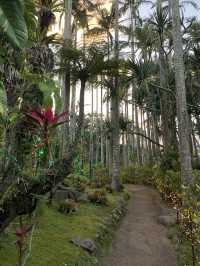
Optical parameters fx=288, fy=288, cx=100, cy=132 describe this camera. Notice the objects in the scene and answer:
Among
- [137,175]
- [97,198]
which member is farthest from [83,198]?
[137,175]

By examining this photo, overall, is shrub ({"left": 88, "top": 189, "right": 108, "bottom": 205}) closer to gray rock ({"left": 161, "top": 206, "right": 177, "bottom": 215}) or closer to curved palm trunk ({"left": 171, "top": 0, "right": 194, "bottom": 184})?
gray rock ({"left": 161, "top": 206, "right": 177, "bottom": 215})

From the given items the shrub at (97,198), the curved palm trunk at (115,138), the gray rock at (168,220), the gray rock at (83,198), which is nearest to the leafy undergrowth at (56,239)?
the gray rock at (83,198)

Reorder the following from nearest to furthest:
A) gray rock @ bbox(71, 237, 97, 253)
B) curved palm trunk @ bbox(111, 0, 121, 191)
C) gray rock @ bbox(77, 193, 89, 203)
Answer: gray rock @ bbox(71, 237, 97, 253) → gray rock @ bbox(77, 193, 89, 203) → curved palm trunk @ bbox(111, 0, 121, 191)

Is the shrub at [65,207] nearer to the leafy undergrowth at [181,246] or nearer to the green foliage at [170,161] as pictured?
the leafy undergrowth at [181,246]

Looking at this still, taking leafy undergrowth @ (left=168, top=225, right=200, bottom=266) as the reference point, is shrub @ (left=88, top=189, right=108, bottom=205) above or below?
above

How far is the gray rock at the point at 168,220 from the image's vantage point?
24.2 feet

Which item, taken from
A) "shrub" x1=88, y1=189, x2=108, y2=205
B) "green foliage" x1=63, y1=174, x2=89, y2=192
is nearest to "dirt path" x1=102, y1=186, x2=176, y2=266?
"shrub" x1=88, y1=189, x2=108, y2=205

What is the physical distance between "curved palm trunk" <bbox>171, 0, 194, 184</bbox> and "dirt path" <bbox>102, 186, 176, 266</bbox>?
5.08ft

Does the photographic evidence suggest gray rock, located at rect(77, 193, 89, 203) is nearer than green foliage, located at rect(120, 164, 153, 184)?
Yes

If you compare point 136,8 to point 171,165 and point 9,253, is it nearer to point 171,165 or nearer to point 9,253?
point 171,165

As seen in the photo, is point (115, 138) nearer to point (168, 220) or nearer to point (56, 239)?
point (168, 220)

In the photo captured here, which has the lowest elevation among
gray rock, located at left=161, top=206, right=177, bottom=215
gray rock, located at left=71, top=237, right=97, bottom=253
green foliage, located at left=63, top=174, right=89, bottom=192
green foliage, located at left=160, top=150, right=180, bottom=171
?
gray rock, located at left=71, top=237, right=97, bottom=253

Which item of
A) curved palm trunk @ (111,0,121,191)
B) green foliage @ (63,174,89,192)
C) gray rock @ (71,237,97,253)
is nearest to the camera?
gray rock @ (71,237,97,253)

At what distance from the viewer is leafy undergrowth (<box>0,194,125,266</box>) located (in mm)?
4008
